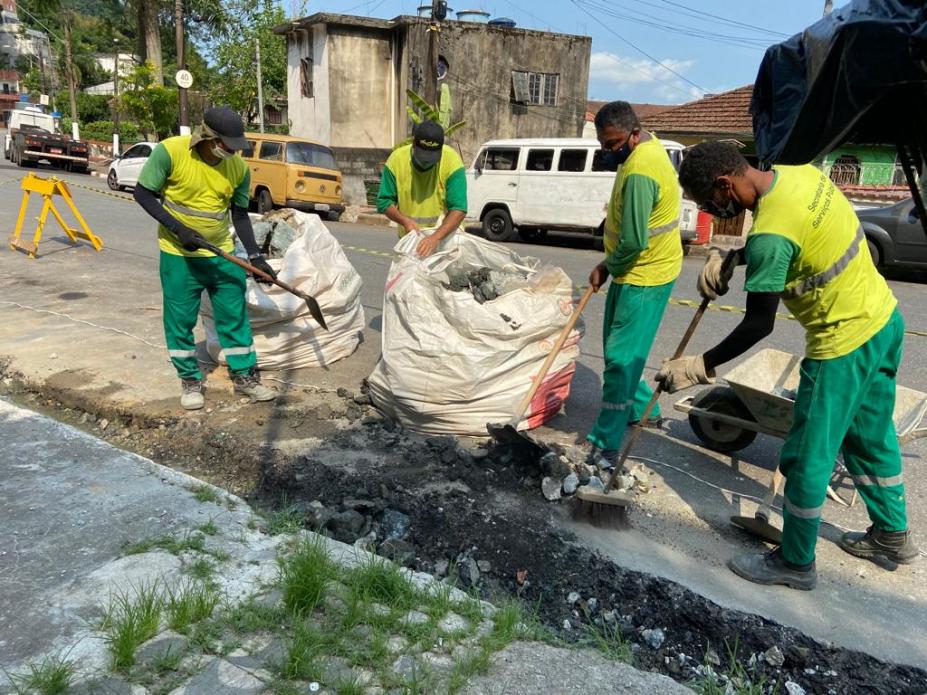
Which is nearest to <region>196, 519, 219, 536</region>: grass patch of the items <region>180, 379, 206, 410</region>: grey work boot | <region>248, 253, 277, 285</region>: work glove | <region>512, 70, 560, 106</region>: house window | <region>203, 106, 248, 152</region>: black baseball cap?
<region>180, 379, 206, 410</region>: grey work boot

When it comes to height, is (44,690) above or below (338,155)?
below

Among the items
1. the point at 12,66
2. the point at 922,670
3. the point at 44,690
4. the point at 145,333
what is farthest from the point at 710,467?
the point at 12,66

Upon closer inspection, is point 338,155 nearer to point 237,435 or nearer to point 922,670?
point 237,435

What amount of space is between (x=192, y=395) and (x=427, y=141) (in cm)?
218

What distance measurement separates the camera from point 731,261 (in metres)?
2.70

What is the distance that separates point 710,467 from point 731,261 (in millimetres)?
1517

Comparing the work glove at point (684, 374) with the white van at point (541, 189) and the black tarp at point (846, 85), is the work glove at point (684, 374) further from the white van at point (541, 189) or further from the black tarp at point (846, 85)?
the white van at point (541, 189)

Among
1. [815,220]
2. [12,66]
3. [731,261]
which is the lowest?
[731,261]

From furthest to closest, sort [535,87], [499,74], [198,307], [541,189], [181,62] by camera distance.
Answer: [181,62], [535,87], [499,74], [541,189], [198,307]

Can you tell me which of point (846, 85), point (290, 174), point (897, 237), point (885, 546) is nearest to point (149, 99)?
point (290, 174)

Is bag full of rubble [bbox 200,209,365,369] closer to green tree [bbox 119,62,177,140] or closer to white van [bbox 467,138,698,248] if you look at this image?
white van [bbox 467,138,698,248]

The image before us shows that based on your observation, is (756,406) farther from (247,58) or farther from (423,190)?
(247,58)

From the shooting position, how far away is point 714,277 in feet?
8.98

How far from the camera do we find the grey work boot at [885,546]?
2.85 m
